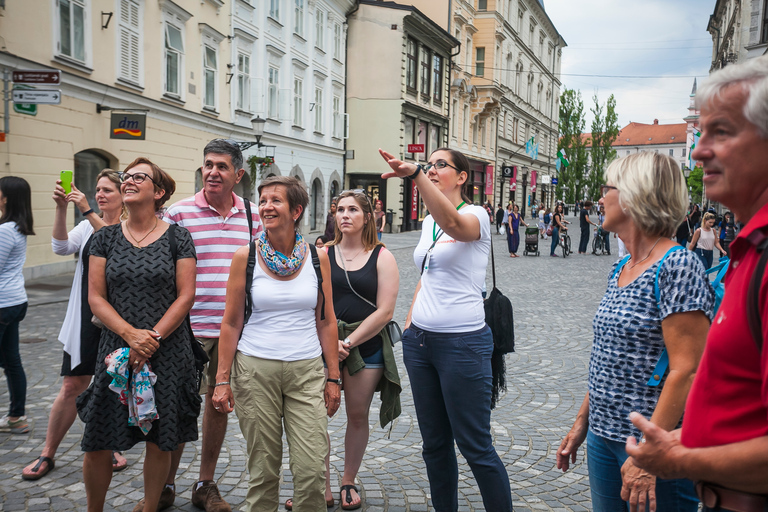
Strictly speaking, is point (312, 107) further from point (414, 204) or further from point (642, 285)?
point (642, 285)

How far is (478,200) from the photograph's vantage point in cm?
4494

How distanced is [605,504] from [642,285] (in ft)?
2.72

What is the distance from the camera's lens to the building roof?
449ft

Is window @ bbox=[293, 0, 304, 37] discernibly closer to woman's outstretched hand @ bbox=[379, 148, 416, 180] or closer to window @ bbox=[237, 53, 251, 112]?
window @ bbox=[237, 53, 251, 112]

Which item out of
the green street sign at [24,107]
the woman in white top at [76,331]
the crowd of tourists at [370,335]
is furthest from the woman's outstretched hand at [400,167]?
the green street sign at [24,107]

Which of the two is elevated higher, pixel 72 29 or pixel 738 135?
pixel 72 29

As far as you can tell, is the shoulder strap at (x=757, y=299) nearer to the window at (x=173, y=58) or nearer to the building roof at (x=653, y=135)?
the window at (x=173, y=58)

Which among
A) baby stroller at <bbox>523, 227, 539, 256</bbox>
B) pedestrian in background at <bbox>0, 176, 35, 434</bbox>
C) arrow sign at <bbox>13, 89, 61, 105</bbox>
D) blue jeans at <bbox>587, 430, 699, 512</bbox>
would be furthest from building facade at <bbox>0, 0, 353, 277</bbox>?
blue jeans at <bbox>587, 430, 699, 512</bbox>

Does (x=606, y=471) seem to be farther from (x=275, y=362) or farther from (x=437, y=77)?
(x=437, y=77)

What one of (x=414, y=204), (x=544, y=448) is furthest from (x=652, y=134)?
(x=544, y=448)

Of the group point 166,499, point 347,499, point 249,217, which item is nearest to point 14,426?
point 166,499

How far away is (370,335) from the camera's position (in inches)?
151

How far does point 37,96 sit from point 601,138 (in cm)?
5904

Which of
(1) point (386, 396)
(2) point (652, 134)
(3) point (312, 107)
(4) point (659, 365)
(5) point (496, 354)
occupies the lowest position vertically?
(1) point (386, 396)
